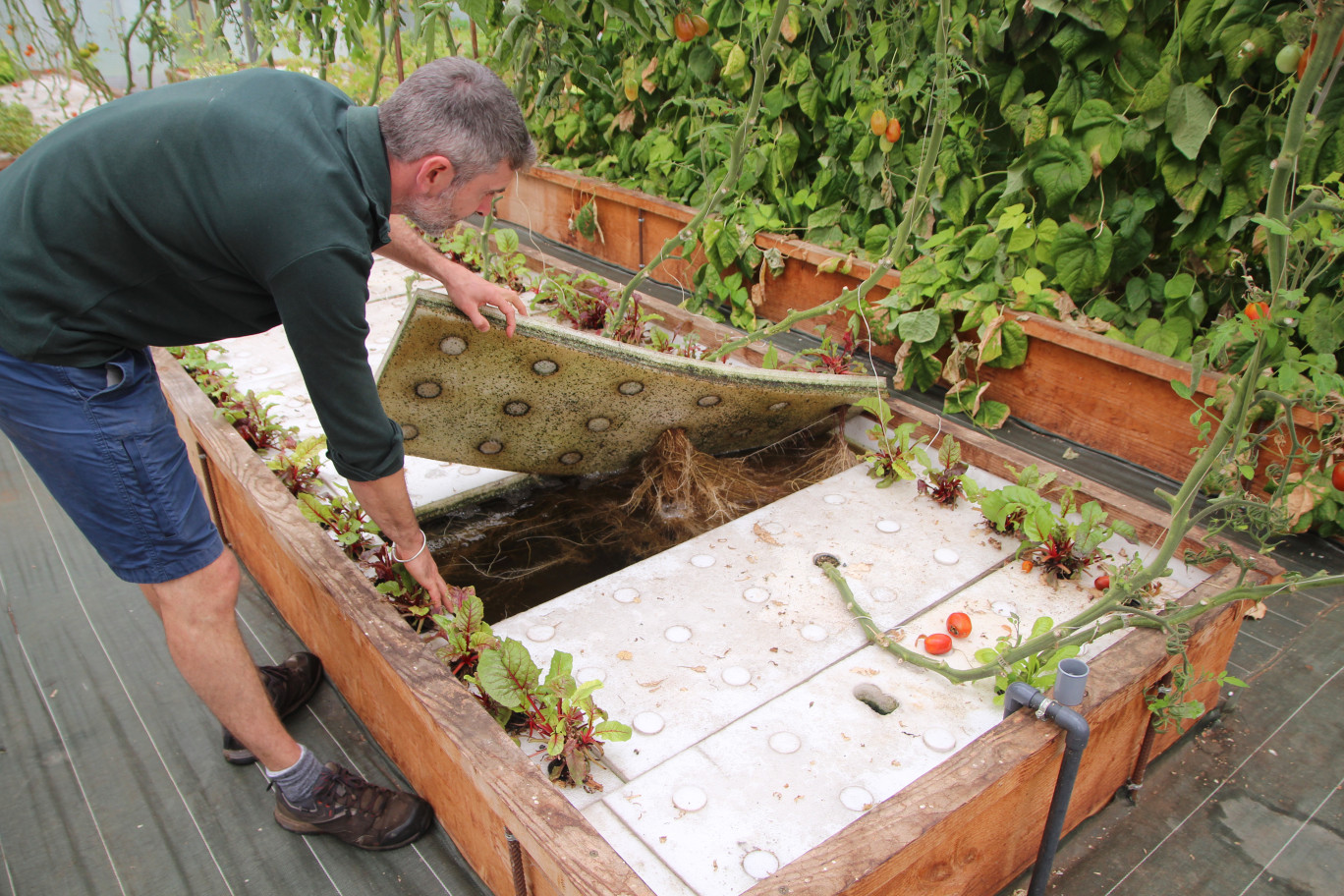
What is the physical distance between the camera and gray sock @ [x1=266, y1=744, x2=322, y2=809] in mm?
1585

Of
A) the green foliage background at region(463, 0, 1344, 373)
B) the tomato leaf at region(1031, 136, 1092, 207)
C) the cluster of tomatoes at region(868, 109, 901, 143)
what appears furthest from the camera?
the cluster of tomatoes at region(868, 109, 901, 143)

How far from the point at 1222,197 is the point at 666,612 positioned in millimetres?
2263

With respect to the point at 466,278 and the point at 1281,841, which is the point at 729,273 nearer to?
the point at 466,278

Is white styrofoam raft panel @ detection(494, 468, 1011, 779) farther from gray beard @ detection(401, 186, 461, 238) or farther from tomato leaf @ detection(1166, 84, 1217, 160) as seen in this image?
tomato leaf @ detection(1166, 84, 1217, 160)

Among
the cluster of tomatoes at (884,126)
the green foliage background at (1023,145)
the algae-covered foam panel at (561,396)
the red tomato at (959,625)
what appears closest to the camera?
the red tomato at (959,625)

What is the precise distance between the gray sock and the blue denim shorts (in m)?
0.40

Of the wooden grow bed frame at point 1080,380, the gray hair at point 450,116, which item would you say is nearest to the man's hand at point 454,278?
the gray hair at point 450,116

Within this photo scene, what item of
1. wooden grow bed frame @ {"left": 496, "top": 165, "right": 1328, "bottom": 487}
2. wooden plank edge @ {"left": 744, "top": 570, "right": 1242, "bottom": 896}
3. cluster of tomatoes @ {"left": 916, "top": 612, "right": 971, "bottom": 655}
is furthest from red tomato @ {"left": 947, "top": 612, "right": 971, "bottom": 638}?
wooden grow bed frame @ {"left": 496, "top": 165, "right": 1328, "bottom": 487}

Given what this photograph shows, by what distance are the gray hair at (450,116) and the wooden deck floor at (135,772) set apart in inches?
47.5

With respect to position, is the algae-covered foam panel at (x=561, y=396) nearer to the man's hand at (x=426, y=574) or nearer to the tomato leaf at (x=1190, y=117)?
the man's hand at (x=426, y=574)

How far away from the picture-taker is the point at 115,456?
4.65 feet

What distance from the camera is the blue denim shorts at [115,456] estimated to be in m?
1.38

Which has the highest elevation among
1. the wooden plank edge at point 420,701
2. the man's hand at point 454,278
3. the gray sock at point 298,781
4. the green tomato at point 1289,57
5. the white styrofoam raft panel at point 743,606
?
the green tomato at point 1289,57

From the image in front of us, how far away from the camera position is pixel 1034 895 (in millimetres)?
1454
